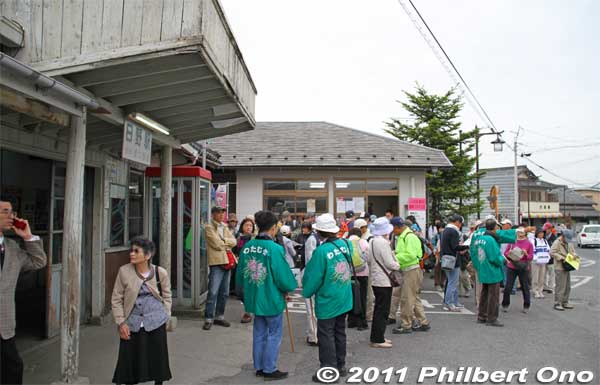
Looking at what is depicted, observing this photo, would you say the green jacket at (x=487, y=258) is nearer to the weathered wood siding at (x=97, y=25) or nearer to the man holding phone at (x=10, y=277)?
the weathered wood siding at (x=97, y=25)

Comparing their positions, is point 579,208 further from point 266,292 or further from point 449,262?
point 266,292

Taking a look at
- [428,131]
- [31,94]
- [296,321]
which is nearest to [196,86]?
[31,94]

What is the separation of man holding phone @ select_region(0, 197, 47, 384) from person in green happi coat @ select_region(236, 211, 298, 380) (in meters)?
2.17

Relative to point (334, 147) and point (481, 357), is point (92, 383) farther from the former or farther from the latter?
point (334, 147)

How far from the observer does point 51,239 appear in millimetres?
6383

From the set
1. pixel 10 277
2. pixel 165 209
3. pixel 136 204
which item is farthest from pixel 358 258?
pixel 10 277

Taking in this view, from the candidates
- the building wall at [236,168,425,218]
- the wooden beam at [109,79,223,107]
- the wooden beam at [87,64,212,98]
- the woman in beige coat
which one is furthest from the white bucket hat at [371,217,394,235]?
the building wall at [236,168,425,218]

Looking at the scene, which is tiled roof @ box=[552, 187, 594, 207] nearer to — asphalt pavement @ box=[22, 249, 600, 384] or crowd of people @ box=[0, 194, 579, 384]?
crowd of people @ box=[0, 194, 579, 384]

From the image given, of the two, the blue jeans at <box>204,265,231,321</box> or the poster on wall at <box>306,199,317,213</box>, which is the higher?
the poster on wall at <box>306,199,317,213</box>

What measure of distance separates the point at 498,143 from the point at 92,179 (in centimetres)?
2003

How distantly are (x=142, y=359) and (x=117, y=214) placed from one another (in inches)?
166

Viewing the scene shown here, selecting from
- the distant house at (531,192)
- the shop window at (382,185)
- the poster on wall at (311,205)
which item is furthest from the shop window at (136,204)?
the distant house at (531,192)

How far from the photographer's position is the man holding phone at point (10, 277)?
371cm

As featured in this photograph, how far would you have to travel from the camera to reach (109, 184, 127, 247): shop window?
7.65 m
